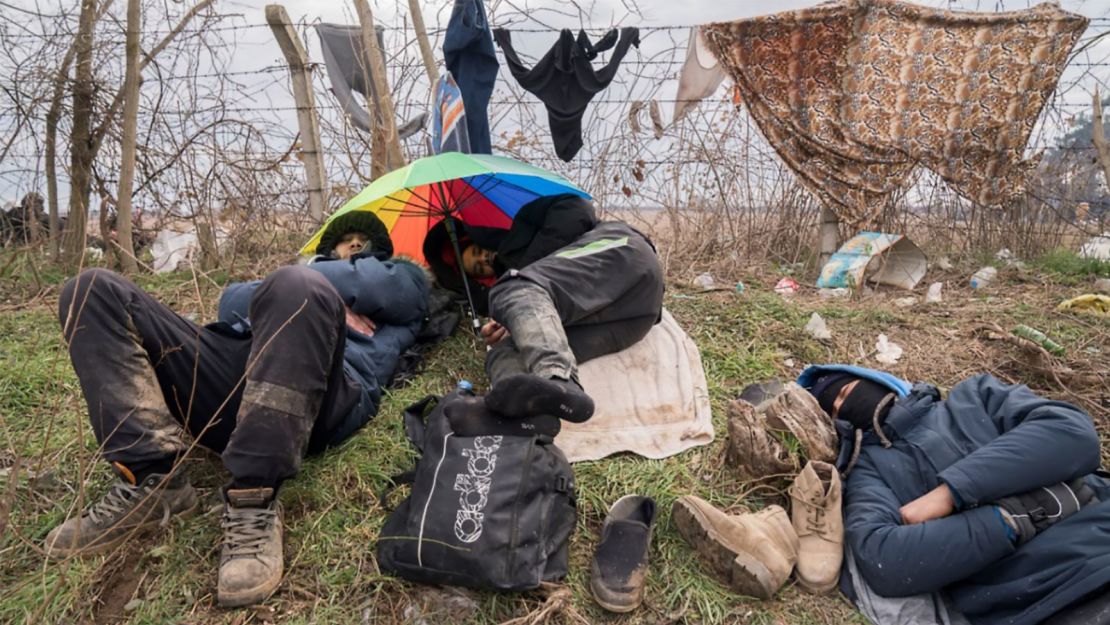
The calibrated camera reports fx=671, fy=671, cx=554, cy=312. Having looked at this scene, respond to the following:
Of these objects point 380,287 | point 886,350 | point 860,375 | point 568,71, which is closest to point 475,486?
point 380,287

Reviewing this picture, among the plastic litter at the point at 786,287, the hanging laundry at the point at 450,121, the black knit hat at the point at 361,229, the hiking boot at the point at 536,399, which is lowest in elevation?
the plastic litter at the point at 786,287

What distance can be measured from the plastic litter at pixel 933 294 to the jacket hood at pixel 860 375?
214 centimetres

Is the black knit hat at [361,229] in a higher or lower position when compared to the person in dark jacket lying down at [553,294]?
higher

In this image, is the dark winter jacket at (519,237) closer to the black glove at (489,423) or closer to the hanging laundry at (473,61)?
the black glove at (489,423)

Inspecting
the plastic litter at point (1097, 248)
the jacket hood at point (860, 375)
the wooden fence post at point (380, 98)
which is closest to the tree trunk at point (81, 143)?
the wooden fence post at point (380, 98)

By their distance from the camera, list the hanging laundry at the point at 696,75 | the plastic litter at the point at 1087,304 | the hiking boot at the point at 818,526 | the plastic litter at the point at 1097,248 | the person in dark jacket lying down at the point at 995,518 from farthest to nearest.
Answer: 1. the plastic litter at the point at 1097,248
2. the hanging laundry at the point at 696,75
3. the plastic litter at the point at 1087,304
4. the hiking boot at the point at 818,526
5. the person in dark jacket lying down at the point at 995,518

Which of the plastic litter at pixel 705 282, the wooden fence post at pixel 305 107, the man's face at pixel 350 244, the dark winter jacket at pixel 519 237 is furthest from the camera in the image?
the wooden fence post at pixel 305 107

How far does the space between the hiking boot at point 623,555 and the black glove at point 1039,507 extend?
3.11 feet

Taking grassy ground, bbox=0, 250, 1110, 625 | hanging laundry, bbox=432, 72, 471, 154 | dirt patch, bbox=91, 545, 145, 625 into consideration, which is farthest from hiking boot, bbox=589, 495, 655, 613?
hanging laundry, bbox=432, 72, 471, 154

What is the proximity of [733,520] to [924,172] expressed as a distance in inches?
156

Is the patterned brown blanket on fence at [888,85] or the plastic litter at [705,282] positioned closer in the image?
the plastic litter at [705,282]

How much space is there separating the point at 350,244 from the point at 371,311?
Answer: 462 mm

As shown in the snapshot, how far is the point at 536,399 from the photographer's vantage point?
1899 mm

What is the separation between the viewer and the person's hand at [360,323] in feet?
7.95
